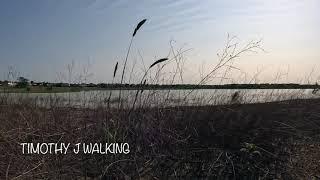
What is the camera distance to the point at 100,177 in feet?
12.3

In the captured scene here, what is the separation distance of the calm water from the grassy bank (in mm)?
255

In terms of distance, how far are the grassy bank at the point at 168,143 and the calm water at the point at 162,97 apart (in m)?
0.25

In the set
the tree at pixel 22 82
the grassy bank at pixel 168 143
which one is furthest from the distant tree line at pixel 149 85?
the grassy bank at pixel 168 143

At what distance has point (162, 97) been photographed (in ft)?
18.8

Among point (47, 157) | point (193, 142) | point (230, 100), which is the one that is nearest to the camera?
point (47, 157)

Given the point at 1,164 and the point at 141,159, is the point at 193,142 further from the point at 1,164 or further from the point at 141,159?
the point at 1,164

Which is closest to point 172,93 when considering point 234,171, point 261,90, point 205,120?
point 205,120

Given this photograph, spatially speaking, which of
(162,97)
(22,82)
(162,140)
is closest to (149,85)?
(162,97)

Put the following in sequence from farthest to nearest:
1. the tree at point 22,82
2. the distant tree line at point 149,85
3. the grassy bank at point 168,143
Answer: the tree at point 22,82
the distant tree line at point 149,85
the grassy bank at point 168,143

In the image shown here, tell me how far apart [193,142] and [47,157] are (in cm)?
170

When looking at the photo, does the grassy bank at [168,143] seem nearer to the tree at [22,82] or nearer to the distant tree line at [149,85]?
the distant tree line at [149,85]

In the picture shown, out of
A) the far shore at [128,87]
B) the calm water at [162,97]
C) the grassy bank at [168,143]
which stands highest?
the far shore at [128,87]

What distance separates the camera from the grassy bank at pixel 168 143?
3.93 metres

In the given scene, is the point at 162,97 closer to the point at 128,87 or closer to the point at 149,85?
the point at 149,85
